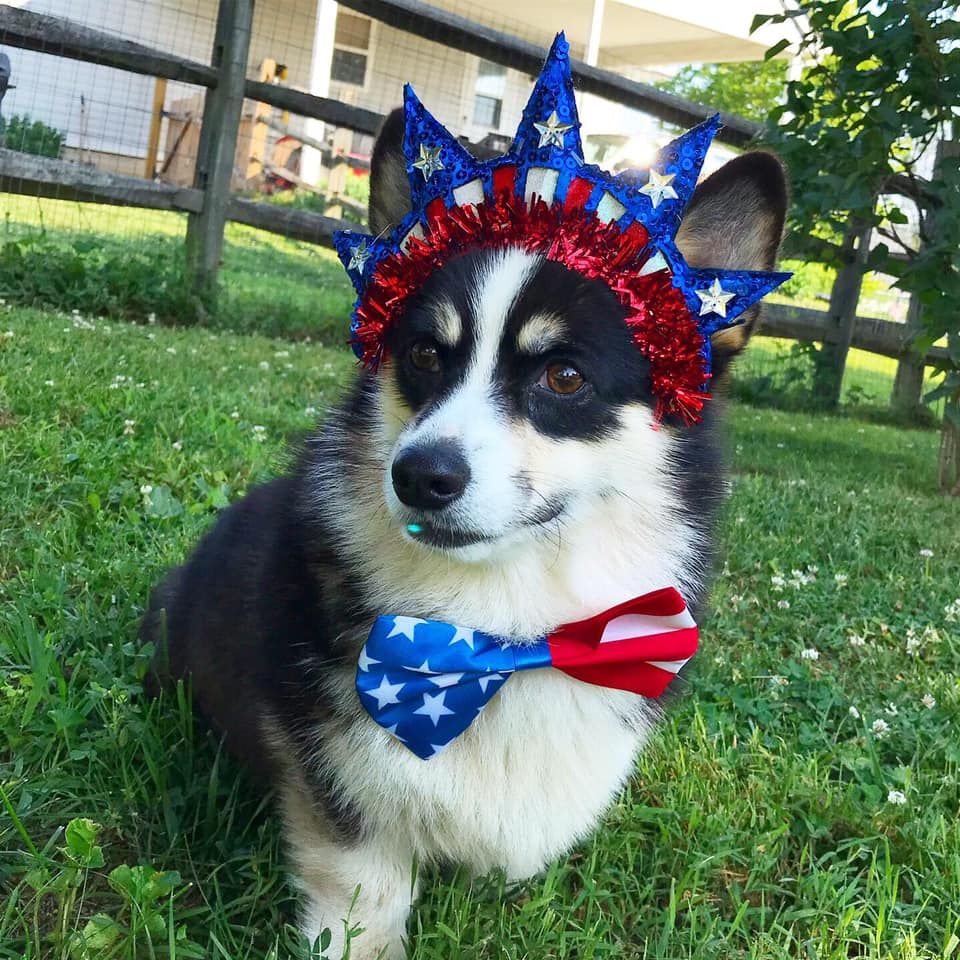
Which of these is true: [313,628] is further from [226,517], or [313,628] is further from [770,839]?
[770,839]

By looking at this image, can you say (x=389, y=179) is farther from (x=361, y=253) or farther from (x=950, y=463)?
(x=950, y=463)

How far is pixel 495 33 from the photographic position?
7.48 meters

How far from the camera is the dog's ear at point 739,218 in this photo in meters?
1.82

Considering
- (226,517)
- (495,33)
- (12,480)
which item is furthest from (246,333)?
(226,517)

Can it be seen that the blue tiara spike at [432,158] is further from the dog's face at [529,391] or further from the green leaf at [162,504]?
the green leaf at [162,504]

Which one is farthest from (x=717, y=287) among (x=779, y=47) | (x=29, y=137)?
(x=29, y=137)

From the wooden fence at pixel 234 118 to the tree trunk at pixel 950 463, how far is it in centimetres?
49

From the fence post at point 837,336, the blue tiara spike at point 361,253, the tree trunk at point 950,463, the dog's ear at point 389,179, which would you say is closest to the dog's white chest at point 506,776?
the blue tiara spike at point 361,253

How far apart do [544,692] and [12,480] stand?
2.25 metres

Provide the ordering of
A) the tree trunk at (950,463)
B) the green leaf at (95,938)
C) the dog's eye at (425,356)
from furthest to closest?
the tree trunk at (950,463)
the dog's eye at (425,356)
the green leaf at (95,938)

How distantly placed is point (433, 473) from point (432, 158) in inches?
26.3

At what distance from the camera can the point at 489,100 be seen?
60.7 ft

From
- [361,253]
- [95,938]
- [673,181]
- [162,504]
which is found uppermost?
[673,181]

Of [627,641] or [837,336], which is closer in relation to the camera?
[627,641]
